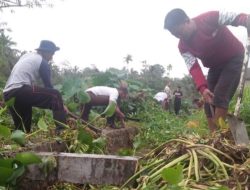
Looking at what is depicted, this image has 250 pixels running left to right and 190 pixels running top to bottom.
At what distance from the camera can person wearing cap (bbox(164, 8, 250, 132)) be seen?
423 centimetres

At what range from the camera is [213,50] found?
4465 mm

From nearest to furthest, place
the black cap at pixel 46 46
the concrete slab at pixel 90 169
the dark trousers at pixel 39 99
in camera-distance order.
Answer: the concrete slab at pixel 90 169
the dark trousers at pixel 39 99
the black cap at pixel 46 46

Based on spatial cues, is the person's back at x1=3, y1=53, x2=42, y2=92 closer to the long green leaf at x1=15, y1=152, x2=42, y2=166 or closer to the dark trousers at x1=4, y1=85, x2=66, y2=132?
the dark trousers at x1=4, y1=85, x2=66, y2=132

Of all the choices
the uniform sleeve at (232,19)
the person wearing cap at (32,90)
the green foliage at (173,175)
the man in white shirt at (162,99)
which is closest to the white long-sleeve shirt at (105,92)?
the person wearing cap at (32,90)

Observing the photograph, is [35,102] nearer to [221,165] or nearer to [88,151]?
[88,151]

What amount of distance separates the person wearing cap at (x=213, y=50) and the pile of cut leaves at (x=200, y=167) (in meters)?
1.63

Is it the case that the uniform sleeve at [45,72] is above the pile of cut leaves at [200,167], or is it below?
above

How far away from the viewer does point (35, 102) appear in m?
5.32

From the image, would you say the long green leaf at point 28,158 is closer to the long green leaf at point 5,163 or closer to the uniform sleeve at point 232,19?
the long green leaf at point 5,163

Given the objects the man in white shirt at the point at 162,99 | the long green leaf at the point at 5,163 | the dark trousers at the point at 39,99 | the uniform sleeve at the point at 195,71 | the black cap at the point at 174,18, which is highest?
the black cap at the point at 174,18

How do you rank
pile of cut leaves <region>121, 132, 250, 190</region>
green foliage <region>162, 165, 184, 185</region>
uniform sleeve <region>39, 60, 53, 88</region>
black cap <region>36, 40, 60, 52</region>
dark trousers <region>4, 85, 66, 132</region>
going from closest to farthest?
green foliage <region>162, 165, 184, 185</region>
pile of cut leaves <region>121, 132, 250, 190</region>
dark trousers <region>4, 85, 66, 132</region>
uniform sleeve <region>39, 60, 53, 88</region>
black cap <region>36, 40, 60, 52</region>

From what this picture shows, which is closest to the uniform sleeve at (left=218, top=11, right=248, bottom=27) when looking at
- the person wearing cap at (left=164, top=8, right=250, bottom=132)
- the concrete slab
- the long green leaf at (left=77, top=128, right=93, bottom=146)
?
the person wearing cap at (left=164, top=8, right=250, bottom=132)

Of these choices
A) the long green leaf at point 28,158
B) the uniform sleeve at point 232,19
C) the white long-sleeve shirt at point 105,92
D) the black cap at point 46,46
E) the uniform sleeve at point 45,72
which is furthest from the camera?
the white long-sleeve shirt at point 105,92

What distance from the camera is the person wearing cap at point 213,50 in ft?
13.9
